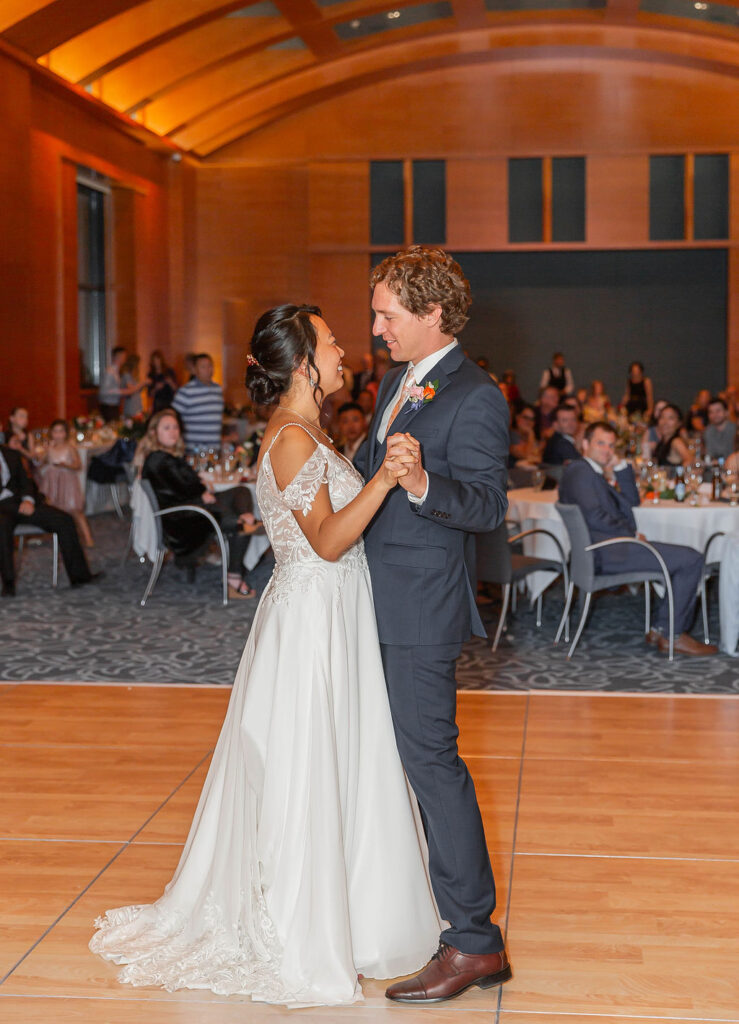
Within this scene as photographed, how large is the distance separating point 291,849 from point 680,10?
1611 cm

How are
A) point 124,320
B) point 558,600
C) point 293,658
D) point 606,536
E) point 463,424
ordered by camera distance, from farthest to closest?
point 124,320
point 558,600
point 606,536
point 293,658
point 463,424

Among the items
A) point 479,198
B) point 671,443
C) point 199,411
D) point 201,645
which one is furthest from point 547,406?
point 201,645

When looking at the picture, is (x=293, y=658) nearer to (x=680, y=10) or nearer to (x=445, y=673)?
(x=445, y=673)

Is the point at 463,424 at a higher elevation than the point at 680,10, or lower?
lower

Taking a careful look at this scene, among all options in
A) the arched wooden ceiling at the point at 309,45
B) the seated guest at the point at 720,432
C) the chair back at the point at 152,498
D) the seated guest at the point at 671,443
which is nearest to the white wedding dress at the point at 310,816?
the chair back at the point at 152,498

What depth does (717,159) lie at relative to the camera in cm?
1806

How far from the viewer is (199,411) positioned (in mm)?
9609

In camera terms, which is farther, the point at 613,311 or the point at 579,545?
the point at 613,311

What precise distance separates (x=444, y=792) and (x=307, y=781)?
1.01 feet

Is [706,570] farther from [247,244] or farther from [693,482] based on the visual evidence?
[247,244]

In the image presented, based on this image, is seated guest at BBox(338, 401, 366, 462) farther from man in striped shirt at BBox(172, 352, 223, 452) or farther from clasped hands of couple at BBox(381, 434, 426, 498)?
clasped hands of couple at BBox(381, 434, 426, 498)

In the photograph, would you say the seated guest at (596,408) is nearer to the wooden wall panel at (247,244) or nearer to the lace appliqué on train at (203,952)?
the wooden wall panel at (247,244)

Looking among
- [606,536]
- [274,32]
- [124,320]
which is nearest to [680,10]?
[274,32]

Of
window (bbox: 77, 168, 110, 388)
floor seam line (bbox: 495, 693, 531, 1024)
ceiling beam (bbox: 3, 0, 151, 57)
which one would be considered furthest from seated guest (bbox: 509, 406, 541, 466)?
window (bbox: 77, 168, 110, 388)
